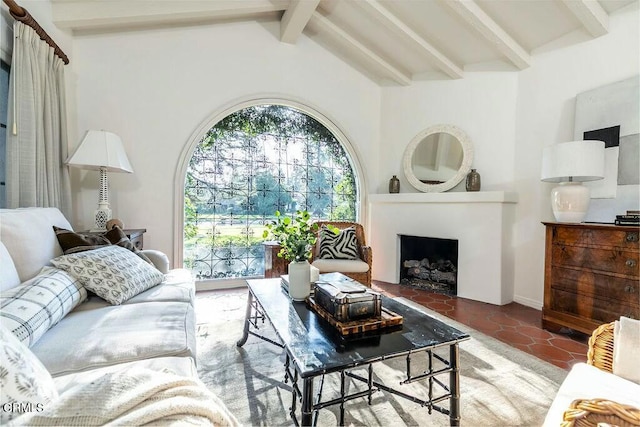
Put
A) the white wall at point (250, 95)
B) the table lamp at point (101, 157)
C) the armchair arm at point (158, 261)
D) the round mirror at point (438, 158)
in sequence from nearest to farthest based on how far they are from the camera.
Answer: the armchair arm at point (158, 261) → the table lamp at point (101, 157) → the white wall at point (250, 95) → the round mirror at point (438, 158)

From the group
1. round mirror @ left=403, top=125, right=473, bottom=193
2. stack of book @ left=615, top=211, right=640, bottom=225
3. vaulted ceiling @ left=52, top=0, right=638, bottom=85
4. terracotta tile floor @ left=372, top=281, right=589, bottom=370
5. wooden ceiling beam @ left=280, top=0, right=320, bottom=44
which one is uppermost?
wooden ceiling beam @ left=280, top=0, right=320, bottom=44

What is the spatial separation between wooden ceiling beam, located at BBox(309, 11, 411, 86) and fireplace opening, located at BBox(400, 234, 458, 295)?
213 centimetres

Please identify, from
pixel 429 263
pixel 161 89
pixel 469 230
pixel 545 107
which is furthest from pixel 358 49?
pixel 429 263

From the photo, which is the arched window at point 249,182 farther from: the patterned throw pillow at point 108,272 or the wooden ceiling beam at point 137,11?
the patterned throw pillow at point 108,272

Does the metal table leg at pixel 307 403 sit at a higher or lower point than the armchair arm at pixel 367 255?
lower

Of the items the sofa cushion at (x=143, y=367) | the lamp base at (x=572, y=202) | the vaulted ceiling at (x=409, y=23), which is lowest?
the sofa cushion at (x=143, y=367)

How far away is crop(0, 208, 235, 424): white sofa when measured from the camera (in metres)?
1.05

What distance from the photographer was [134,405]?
2.15ft

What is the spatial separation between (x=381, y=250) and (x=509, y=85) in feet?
7.87

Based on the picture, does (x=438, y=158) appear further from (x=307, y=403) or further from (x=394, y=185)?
(x=307, y=403)

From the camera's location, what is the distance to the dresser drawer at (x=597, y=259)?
2057mm

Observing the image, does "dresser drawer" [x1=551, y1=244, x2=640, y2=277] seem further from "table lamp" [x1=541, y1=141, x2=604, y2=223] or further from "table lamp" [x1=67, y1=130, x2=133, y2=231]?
"table lamp" [x1=67, y1=130, x2=133, y2=231]

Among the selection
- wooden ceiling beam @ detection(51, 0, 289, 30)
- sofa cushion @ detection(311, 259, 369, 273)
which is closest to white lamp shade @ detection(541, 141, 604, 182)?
sofa cushion @ detection(311, 259, 369, 273)

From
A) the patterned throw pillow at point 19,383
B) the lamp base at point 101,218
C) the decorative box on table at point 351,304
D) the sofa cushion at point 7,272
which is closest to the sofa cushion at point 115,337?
the sofa cushion at point 7,272
